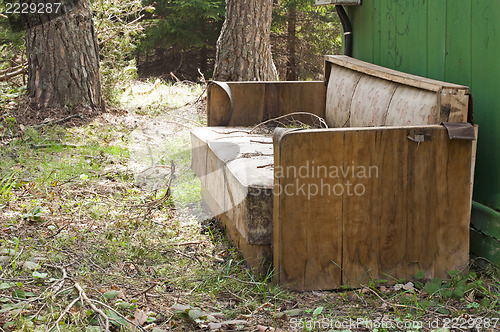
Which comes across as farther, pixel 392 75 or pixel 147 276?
pixel 392 75

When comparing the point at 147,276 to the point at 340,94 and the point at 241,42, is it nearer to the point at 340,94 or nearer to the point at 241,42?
the point at 340,94

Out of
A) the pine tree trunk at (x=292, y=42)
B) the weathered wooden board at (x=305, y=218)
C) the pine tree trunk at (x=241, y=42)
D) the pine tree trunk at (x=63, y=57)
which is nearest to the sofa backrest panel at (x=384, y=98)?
the weathered wooden board at (x=305, y=218)

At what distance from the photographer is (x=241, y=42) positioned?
7816 mm

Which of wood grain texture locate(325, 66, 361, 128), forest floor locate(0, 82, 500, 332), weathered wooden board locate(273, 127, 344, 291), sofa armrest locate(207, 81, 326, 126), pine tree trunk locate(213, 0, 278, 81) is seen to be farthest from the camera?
pine tree trunk locate(213, 0, 278, 81)

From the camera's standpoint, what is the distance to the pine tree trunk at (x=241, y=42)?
307 inches

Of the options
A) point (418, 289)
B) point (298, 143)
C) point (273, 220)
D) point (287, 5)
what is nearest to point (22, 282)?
point (273, 220)

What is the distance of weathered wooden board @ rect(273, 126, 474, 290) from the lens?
109 inches

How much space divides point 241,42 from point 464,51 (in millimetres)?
4951

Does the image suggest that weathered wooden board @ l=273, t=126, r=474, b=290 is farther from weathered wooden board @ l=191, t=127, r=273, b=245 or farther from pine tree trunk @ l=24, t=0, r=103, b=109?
pine tree trunk @ l=24, t=0, r=103, b=109

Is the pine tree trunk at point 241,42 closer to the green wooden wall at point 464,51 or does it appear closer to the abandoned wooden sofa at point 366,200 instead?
the green wooden wall at point 464,51

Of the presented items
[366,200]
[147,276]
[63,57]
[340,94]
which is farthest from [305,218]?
[63,57]

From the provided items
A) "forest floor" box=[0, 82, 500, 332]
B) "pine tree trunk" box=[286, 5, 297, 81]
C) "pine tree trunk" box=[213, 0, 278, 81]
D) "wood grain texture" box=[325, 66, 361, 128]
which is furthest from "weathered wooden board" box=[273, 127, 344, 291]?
"pine tree trunk" box=[286, 5, 297, 81]

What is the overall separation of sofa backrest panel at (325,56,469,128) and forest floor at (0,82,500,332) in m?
0.85

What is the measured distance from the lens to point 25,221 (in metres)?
3.72
